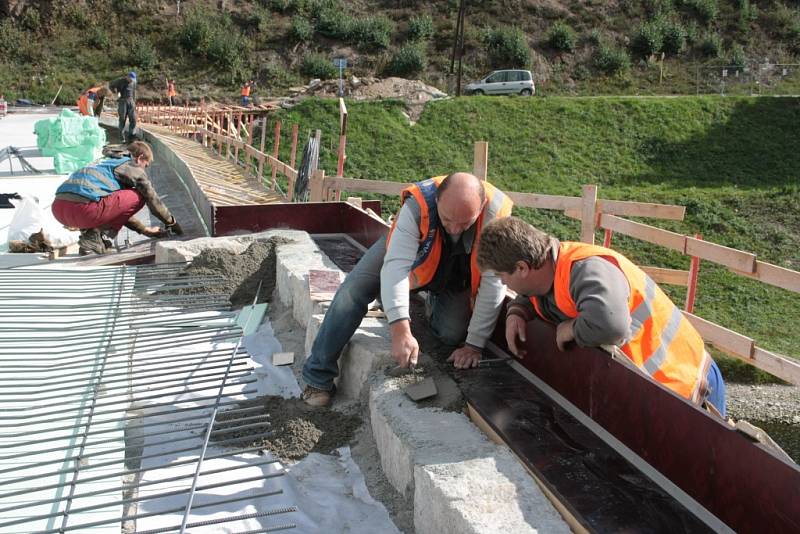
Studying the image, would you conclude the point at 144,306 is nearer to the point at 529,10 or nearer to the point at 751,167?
the point at 751,167

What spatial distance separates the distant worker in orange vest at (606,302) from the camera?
7.80 ft

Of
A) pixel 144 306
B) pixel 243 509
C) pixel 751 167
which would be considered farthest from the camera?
pixel 751 167

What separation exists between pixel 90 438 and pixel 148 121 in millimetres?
20913

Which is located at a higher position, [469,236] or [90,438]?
[469,236]

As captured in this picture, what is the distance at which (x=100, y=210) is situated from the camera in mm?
6262

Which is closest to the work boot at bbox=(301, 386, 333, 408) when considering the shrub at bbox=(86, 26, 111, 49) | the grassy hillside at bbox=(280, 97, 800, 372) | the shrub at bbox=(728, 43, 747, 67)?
the grassy hillside at bbox=(280, 97, 800, 372)

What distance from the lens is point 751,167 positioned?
802 inches

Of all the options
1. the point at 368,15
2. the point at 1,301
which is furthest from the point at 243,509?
the point at 368,15

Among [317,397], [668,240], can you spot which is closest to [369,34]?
[668,240]

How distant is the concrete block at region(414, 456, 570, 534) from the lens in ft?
6.93

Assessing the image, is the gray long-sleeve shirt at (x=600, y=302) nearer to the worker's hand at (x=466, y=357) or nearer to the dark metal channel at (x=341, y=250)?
the worker's hand at (x=466, y=357)

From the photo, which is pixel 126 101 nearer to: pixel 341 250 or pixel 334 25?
pixel 341 250

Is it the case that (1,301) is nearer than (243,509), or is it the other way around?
(243,509)

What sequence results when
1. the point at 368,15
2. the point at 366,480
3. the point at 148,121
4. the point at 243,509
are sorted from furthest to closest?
the point at 368,15
the point at 148,121
the point at 366,480
the point at 243,509
